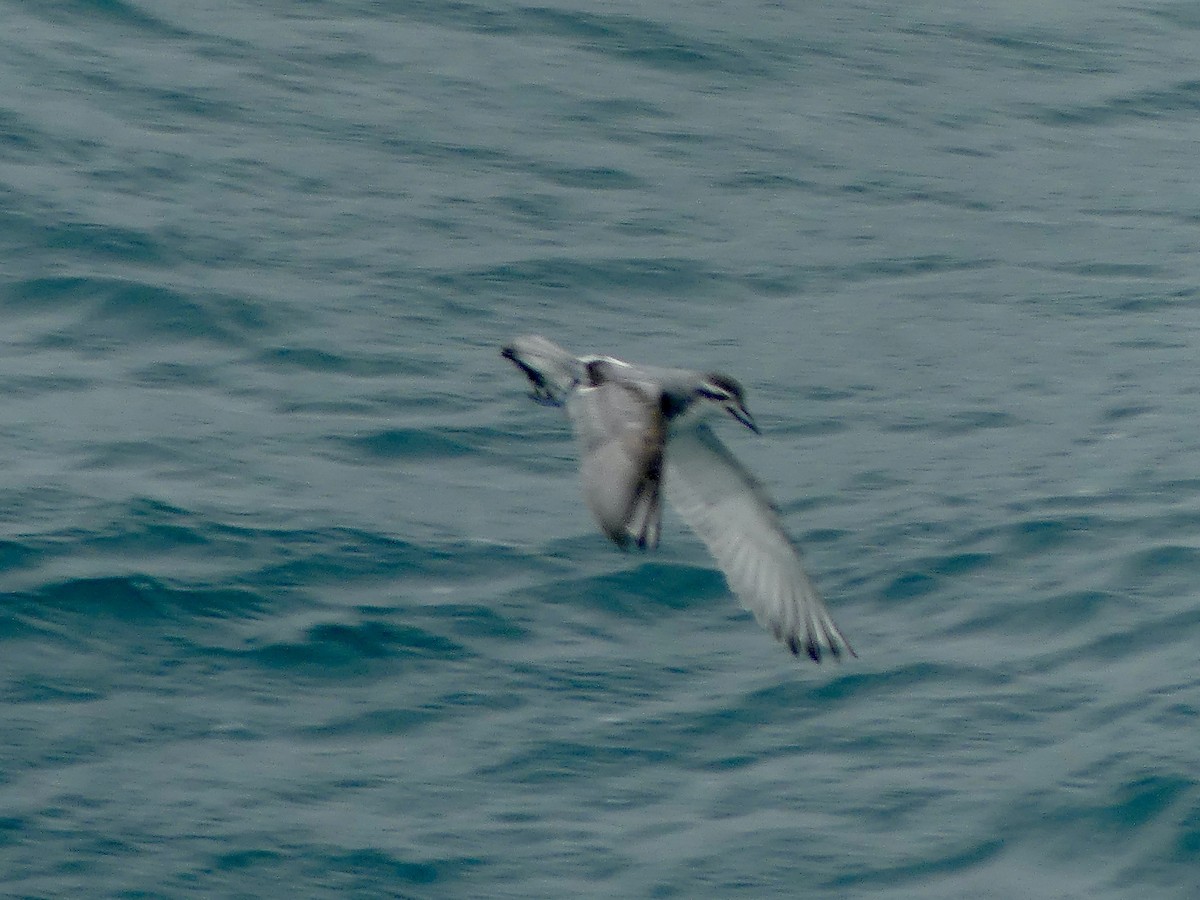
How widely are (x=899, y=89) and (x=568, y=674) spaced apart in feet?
37.2

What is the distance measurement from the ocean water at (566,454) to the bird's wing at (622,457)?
10.4 feet

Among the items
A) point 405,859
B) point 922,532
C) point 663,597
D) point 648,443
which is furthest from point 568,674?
point 648,443

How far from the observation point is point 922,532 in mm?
14477

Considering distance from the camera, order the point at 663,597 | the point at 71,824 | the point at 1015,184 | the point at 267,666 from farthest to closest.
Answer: the point at 1015,184 → the point at 663,597 → the point at 267,666 → the point at 71,824

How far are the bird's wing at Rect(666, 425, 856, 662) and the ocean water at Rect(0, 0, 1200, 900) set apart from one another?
1.38 meters

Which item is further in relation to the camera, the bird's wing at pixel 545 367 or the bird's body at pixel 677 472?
the bird's wing at pixel 545 367

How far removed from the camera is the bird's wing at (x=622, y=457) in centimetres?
847

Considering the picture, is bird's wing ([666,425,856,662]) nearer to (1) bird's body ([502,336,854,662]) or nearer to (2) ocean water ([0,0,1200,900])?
(1) bird's body ([502,336,854,662])

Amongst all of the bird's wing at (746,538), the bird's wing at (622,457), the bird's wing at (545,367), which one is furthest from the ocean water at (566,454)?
the bird's wing at (622,457)

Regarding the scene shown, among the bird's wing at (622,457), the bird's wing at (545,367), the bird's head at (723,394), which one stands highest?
the bird's wing at (545,367)

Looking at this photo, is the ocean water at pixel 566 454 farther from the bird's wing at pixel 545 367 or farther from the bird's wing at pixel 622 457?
the bird's wing at pixel 622 457

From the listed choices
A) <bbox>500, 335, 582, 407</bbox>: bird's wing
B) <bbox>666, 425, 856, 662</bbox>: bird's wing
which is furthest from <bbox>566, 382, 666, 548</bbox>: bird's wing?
<bbox>666, 425, 856, 662</bbox>: bird's wing

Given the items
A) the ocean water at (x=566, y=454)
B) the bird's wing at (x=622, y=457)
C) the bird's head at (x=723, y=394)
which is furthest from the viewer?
the ocean water at (x=566, y=454)

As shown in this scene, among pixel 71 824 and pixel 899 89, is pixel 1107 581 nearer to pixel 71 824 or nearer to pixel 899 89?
pixel 71 824
